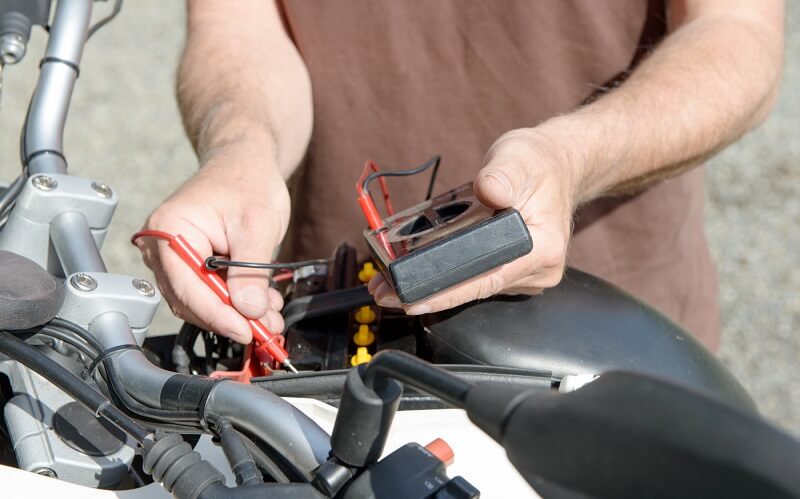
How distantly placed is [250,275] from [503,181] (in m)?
0.28

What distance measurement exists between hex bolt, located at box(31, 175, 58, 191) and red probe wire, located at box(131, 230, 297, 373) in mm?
104

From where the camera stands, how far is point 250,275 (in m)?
0.88

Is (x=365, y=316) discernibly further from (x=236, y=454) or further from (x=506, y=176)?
(x=236, y=454)

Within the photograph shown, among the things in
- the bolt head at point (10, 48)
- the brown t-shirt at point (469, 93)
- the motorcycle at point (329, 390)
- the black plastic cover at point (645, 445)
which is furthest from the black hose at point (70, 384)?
the brown t-shirt at point (469, 93)

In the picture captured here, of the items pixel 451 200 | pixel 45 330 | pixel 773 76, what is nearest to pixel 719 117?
pixel 773 76

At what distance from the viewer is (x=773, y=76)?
127 centimetres

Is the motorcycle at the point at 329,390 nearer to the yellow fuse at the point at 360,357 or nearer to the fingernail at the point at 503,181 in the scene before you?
the yellow fuse at the point at 360,357

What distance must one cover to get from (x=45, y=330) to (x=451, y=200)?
1.29 feet

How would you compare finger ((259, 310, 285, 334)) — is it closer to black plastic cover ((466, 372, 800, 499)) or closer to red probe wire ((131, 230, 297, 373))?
red probe wire ((131, 230, 297, 373))

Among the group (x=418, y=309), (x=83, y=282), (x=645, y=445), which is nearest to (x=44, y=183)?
(x=83, y=282)

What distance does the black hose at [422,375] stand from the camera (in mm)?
443

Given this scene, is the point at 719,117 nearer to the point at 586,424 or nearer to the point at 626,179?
the point at 626,179

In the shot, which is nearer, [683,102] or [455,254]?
[455,254]

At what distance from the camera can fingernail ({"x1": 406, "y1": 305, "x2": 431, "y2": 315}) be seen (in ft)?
2.49
